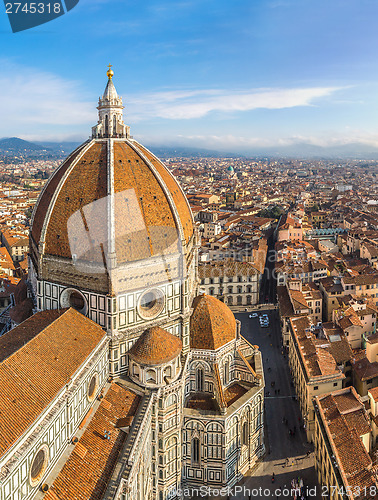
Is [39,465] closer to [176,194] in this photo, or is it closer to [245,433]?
[245,433]

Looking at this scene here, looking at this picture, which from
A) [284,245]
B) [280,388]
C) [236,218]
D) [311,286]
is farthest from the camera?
[236,218]

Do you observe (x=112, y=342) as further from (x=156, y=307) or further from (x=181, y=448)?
(x=181, y=448)

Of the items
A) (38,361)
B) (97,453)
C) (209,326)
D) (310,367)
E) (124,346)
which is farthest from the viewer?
(310,367)

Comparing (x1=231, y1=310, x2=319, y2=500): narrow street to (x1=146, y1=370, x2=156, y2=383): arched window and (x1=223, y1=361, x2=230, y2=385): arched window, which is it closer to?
(x1=223, y1=361, x2=230, y2=385): arched window

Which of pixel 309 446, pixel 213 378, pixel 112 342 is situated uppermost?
pixel 112 342

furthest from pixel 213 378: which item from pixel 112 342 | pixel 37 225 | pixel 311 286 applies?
pixel 311 286

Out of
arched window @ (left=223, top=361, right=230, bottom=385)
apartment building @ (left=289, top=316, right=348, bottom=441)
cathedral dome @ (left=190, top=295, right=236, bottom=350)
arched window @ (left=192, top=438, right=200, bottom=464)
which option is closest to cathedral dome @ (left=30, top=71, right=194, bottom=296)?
cathedral dome @ (left=190, top=295, right=236, bottom=350)

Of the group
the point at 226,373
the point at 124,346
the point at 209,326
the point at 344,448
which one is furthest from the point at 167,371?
the point at 344,448
